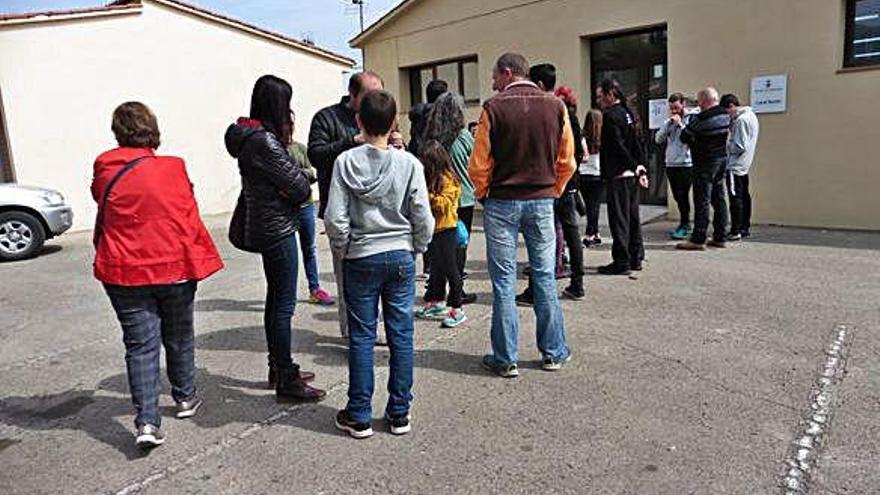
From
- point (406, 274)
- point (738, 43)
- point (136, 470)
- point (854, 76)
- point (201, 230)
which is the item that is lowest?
point (136, 470)

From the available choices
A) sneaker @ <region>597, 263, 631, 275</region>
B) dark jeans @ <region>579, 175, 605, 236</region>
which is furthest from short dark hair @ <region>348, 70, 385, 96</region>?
dark jeans @ <region>579, 175, 605, 236</region>

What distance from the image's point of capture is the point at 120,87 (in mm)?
12695

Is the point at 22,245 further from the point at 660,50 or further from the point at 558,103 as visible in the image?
the point at 660,50

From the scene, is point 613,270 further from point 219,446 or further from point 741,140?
point 219,446

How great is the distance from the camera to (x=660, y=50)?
10.3 m

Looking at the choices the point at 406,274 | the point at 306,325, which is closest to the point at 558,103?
the point at 406,274

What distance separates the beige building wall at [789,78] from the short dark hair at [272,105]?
298 inches

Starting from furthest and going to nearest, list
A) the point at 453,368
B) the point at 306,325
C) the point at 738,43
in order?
the point at 738,43 < the point at 306,325 < the point at 453,368

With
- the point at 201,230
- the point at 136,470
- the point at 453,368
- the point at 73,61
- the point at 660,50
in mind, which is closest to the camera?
the point at 136,470

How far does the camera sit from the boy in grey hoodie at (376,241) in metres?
3.24

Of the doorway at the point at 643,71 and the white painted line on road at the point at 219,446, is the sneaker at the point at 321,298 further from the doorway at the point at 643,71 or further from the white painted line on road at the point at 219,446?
the doorway at the point at 643,71

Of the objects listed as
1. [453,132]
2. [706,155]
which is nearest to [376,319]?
[453,132]

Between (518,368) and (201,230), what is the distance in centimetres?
210

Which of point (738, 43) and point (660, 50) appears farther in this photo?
point (660, 50)
